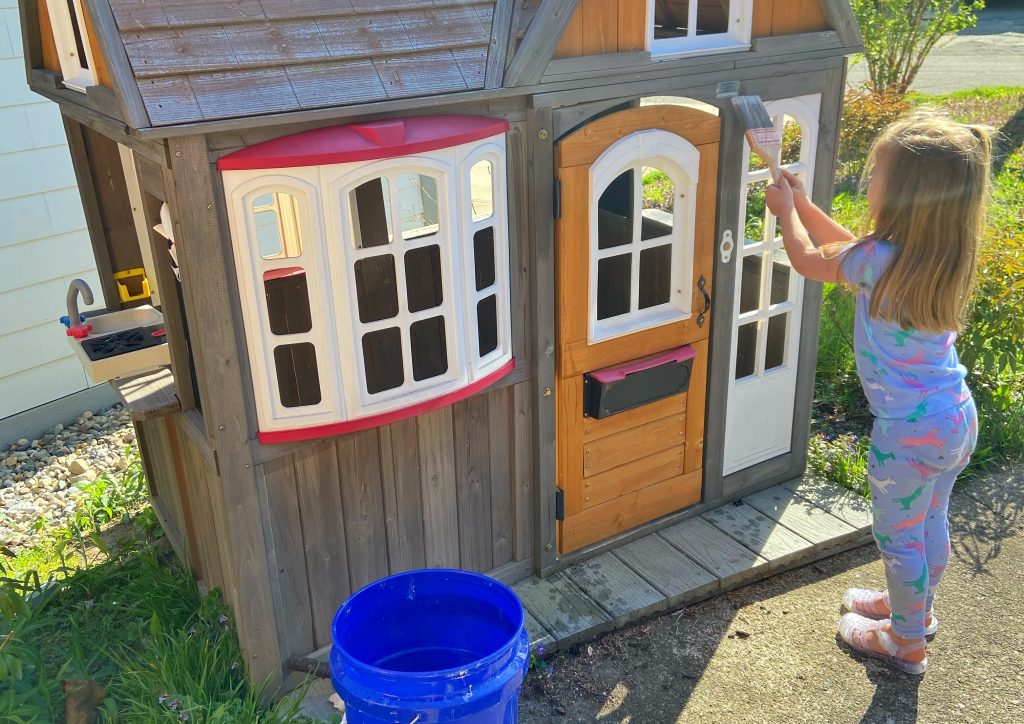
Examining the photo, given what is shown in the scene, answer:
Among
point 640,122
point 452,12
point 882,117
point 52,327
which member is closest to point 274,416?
point 452,12

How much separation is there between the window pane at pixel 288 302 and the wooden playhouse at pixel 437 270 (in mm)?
15

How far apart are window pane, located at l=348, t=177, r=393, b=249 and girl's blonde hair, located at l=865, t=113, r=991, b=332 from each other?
6.48 feet

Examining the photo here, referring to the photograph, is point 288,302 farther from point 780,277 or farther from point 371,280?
point 780,277

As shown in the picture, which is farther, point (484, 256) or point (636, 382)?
point (636, 382)

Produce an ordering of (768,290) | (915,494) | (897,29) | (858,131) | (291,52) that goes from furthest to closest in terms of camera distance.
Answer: (897,29)
(858,131)
(768,290)
(915,494)
(291,52)

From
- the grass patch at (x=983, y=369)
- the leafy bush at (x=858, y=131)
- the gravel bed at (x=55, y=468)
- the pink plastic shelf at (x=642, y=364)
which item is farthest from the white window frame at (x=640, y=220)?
the leafy bush at (x=858, y=131)

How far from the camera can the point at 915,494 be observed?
3.32 m

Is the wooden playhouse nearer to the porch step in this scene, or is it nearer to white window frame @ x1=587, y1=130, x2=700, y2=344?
white window frame @ x1=587, y1=130, x2=700, y2=344

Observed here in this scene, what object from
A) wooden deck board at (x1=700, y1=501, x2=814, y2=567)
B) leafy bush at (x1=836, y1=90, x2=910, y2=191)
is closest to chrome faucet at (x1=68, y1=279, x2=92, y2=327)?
wooden deck board at (x1=700, y1=501, x2=814, y2=567)

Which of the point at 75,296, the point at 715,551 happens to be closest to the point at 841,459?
the point at 715,551

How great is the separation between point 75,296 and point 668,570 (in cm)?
288

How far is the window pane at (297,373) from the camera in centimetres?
328

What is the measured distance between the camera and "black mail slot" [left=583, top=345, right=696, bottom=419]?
395cm

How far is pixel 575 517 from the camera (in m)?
4.17
